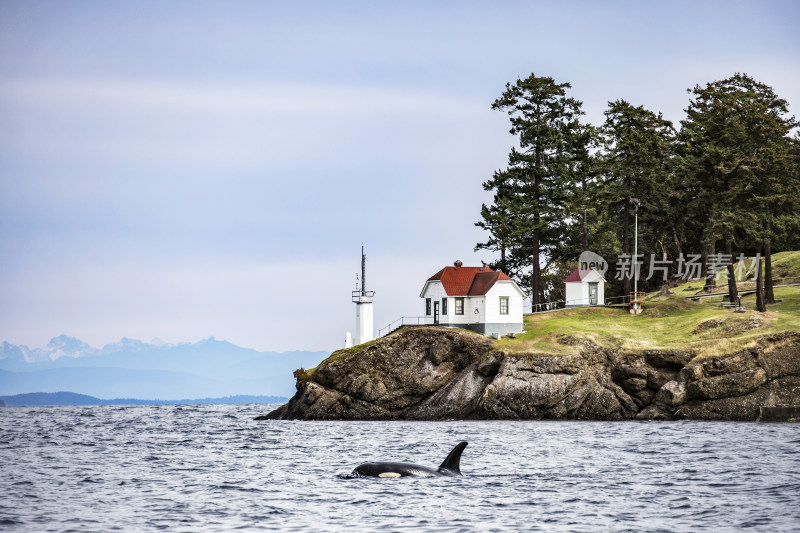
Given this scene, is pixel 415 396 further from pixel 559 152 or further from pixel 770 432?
pixel 559 152

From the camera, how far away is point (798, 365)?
63312 millimetres

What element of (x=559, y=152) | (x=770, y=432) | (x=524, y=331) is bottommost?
(x=770, y=432)

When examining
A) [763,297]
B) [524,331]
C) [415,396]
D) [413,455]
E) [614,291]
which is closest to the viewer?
[413,455]

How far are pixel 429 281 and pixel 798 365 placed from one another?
3561 centimetres

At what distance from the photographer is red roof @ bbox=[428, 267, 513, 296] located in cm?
8275

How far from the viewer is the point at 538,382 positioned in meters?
67.4

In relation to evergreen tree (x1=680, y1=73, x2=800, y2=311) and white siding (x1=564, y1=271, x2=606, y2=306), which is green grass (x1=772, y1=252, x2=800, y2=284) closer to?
evergreen tree (x1=680, y1=73, x2=800, y2=311)

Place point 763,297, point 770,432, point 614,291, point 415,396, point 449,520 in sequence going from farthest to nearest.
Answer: point 614,291 → point 763,297 → point 415,396 → point 770,432 → point 449,520

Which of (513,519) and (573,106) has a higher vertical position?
(573,106)

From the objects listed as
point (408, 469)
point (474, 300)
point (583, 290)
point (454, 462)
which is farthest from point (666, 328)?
point (408, 469)

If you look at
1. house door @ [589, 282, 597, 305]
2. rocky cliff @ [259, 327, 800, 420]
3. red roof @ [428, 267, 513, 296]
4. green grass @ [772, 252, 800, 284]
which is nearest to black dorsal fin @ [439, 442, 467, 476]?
rocky cliff @ [259, 327, 800, 420]

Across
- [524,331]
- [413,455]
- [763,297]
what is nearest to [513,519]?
[413,455]

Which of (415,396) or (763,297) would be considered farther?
(763,297)

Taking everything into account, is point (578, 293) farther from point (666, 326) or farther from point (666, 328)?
point (666, 328)
